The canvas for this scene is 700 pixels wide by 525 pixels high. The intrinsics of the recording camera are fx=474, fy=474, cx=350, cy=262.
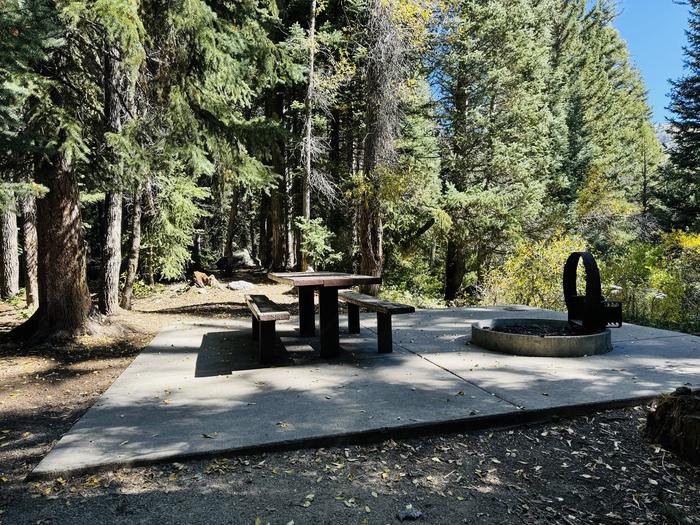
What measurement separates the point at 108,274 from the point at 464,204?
910 centimetres

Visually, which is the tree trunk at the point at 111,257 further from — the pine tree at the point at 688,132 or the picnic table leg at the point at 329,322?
the pine tree at the point at 688,132

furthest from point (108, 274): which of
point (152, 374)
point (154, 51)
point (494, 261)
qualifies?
point (494, 261)

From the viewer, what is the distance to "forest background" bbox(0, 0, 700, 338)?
6.26 meters

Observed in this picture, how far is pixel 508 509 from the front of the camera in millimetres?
2490

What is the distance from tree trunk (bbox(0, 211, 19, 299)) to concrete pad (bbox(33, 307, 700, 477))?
875 cm

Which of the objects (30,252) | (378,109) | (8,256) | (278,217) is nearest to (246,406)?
(378,109)

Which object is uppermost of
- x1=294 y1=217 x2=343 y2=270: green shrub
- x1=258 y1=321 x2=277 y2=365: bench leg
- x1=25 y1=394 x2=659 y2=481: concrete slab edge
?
x1=294 y1=217 x2=343 y2=270: green shrub

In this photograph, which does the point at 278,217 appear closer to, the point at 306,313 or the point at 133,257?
the point at 133,257

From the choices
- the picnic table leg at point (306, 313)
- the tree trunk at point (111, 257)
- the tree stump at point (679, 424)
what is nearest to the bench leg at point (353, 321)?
the picnic table leg at point (306, 313)

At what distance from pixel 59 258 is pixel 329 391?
450 centimetres

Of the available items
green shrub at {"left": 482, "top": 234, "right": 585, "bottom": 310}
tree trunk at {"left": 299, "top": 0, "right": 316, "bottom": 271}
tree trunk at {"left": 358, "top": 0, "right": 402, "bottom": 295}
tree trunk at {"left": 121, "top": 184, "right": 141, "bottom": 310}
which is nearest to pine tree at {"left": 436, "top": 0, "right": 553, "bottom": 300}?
green shrub at {"left": 482, "top": 234, "right": 585, "bottom": 310}

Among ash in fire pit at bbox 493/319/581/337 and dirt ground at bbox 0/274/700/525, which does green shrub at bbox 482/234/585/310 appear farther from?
dirt ground at bbox 0/274/700/525

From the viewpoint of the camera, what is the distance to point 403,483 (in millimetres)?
2754

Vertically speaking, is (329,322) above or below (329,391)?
above
